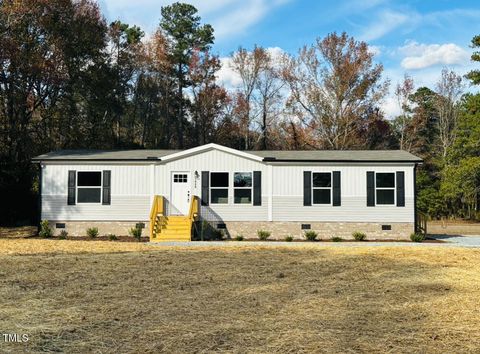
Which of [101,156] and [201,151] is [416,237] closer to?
[201,151]

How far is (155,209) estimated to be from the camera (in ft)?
57.6

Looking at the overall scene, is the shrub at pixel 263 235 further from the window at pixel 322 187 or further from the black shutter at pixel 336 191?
the black shutter at pixel 336 191

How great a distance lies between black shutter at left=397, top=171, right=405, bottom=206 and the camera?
18.0m

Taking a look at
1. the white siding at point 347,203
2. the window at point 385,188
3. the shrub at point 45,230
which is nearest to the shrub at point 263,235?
the white siding at point 347,203

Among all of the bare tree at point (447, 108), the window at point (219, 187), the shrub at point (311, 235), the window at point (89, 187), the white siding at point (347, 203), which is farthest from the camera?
the bare tree at point (447, 108)

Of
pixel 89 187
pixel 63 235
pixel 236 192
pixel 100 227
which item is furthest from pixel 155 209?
pixel 63 235

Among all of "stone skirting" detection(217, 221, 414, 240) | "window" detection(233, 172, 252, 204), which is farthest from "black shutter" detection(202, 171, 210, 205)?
"stone skirting" detection(217, 221, 414, 240)

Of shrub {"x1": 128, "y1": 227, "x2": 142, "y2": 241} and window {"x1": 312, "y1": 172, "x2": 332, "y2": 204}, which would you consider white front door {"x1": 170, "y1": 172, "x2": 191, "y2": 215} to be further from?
window {"x1": 312, "y1": 172, "x2": 332, "y2": 204}

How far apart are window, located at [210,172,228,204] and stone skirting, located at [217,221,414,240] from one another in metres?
0.94

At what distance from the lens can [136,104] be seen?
40.1 metres

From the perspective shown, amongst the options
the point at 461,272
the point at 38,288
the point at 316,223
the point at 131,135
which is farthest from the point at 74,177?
the point at 131,135

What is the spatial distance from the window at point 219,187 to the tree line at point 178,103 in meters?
9.79

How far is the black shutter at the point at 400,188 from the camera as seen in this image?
1797 centimetres

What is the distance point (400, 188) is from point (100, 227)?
11646mm
